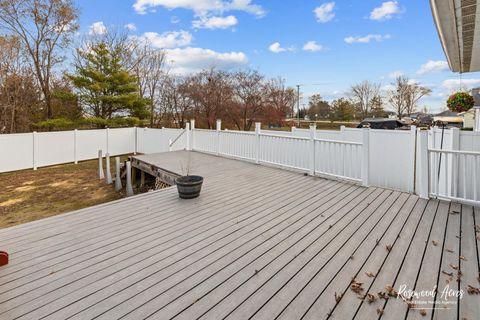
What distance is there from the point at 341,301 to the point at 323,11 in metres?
12.2

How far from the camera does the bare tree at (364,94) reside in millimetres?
35688

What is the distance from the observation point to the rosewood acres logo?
1.66 metres

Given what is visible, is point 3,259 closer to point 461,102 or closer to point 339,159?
point 339,159

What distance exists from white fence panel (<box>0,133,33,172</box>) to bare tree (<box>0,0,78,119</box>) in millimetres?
4459

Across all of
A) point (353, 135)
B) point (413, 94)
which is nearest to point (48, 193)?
point (353, 135)

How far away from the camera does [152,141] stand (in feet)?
42.8

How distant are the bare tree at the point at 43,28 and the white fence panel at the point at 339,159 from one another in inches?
602

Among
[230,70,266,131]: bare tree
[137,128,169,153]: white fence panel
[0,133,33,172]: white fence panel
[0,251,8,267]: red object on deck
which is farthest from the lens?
[230,70,266,131]: bare tree

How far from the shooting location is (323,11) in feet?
35.7

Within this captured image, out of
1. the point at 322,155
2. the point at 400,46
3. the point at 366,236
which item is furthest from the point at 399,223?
the point at 400,46

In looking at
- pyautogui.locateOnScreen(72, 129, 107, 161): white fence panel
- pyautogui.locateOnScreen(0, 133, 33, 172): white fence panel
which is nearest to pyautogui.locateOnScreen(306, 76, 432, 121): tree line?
pyautogui.locateOnScreen(72, 129, 107, 161): white fence panel

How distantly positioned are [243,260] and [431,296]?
1403mm

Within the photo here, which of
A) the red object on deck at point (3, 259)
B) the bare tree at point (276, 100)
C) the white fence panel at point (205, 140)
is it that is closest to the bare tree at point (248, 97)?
the bare tree at point (276, 100)

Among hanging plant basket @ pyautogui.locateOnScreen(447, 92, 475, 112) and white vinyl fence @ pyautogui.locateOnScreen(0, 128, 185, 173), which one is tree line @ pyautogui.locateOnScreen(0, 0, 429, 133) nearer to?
white vinyl fence @ pyautogui.locateOnScreen(0, 128, 185, 173)
